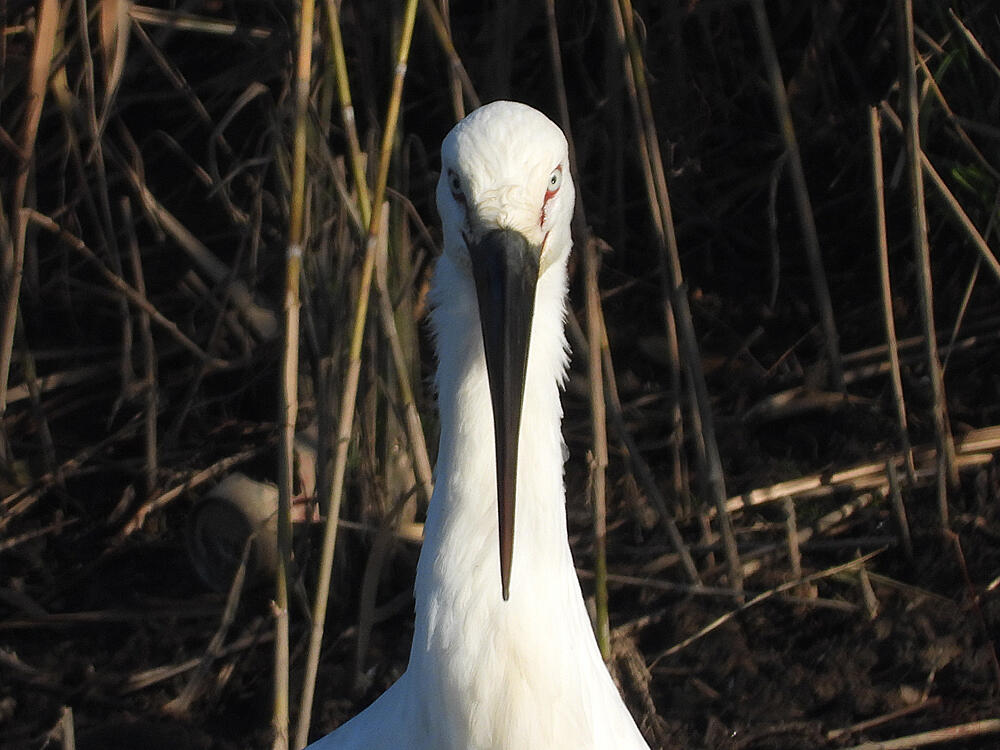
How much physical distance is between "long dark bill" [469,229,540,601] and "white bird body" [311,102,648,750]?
6cm

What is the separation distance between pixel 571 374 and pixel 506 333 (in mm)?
2177

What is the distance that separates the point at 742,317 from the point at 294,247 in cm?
209

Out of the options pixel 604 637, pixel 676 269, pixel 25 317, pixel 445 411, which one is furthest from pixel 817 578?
pixel 25 317

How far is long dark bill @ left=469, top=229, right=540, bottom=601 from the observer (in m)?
1.54

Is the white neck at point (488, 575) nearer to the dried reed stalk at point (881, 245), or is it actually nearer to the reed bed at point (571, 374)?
the reed bed at point (571, 374)

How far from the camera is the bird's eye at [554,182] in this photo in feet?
5.58

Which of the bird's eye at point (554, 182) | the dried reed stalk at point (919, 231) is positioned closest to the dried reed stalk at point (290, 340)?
the bird's eye at point (554, 182)

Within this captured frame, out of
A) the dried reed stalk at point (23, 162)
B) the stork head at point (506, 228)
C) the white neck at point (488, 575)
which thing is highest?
the dried reed stalk at point (23, 162)

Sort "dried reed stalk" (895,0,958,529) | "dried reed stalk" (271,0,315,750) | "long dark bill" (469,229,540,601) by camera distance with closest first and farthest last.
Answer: "long dark bill" (469,229,540,601), "dried reed stalk" (271,0,315,750), "dried reed stalk" (895,0,958,529)

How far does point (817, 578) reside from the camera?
298cm

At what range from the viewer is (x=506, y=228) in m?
1.61

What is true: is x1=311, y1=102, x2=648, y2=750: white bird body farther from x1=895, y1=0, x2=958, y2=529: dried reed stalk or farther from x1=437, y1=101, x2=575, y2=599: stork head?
x1=895, y1=0, x2=958, y2=529: dried reed stalk

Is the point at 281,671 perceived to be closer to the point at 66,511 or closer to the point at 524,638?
the point at 524,638

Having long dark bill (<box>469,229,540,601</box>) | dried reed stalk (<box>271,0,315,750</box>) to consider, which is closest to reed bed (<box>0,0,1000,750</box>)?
dried reed stalk (<box>271,0,315,750</box>)
